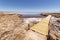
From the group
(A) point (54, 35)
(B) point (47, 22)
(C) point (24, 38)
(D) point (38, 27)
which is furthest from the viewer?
(B) point (47, 22)

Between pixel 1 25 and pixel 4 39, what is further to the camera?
pixel 1 25

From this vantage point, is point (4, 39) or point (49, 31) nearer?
point (4, 39)

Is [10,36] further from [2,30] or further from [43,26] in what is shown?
[43,26]

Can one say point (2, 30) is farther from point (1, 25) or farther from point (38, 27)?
point (38, 27)

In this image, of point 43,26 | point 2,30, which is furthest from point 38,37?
point 2,30

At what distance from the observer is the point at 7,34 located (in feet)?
3.32

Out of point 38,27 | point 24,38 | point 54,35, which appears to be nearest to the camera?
point 24,38

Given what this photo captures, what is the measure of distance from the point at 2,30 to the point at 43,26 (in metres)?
0.44

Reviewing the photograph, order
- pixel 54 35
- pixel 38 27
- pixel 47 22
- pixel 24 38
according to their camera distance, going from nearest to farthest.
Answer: pixel 24 38, pixel 54 35, pixel 38 27, pixel 47 22

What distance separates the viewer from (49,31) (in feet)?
3.70

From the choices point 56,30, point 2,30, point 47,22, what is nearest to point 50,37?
point 56,30

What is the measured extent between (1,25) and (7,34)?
17 centimetres

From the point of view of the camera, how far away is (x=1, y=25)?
113 centimetres

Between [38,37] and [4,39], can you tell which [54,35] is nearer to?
[38,37]
